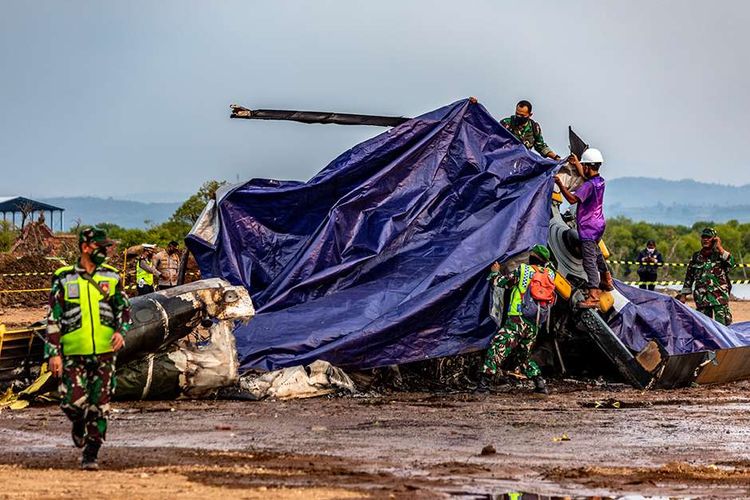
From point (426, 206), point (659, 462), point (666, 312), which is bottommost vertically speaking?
point (659, 462)

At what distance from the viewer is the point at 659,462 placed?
408 inches

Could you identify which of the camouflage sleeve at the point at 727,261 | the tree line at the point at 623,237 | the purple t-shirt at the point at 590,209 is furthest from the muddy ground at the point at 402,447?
the tree line at the point at 623,237

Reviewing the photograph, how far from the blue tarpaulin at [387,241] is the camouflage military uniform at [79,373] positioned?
5.01 meters

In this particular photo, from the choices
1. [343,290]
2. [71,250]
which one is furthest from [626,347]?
[71,250]

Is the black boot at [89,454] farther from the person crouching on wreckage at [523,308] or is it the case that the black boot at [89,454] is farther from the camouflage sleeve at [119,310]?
the person crouching on wreckage at [523,308]

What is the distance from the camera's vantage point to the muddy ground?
28.7ft

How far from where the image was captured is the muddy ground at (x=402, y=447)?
28.7ft

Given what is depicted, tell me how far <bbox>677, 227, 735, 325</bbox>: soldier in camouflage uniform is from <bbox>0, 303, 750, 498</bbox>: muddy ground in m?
4.17

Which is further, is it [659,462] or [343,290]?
[343,290]

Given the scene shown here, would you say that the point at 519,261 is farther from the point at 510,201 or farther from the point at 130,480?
the point at 130,480

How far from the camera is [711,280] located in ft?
65.1

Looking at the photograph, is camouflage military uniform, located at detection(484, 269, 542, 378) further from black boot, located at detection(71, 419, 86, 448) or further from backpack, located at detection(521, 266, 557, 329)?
black boot, located at detection(71, 419, 86, 448)

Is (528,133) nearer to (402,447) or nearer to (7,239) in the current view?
(402,447)

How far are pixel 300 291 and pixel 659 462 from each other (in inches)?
248
